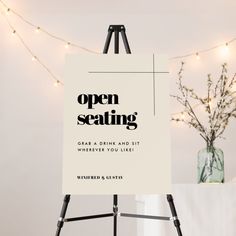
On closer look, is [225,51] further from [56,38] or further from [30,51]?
[30,51]

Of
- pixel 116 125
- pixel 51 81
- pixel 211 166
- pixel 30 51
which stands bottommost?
pixel 211 166

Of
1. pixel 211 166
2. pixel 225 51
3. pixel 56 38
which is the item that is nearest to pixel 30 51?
pixel 56 38

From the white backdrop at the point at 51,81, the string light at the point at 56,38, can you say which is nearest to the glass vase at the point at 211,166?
the white backdrop at the point at 51,81

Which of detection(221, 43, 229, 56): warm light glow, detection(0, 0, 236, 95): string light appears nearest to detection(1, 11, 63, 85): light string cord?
detection(0, 0, 236, 95): string light

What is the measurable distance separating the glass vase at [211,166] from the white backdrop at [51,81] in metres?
0.55

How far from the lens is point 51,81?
2787mm

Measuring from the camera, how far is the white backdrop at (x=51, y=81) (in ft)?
8.79

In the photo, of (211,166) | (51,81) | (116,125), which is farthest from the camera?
(51,81)

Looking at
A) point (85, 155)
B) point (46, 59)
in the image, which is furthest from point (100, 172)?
point (46, 59)

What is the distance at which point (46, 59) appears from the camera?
2.81 meters

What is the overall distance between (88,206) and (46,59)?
2.91 feet

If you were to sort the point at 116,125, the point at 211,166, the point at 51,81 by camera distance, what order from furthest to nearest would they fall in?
the point at 51,81 → the point at 211,166 → the point at 116,125

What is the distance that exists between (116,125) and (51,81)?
1.26 m

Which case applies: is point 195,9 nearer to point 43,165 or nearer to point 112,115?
point 43,165
